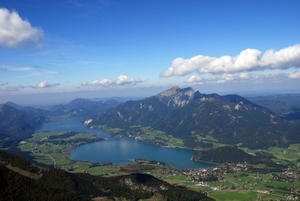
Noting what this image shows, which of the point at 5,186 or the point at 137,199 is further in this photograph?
the point at 137,199

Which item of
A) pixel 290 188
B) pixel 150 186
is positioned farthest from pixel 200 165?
pixel 150 186

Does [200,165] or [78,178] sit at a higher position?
[78,178]

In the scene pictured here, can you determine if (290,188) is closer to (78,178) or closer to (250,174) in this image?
(250,174)

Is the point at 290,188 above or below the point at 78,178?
below

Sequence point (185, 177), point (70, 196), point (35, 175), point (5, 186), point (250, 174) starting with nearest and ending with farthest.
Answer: point (5, 186)
point (70, 196)
point (35, 175)
point (185, 177)
point (250, 174)

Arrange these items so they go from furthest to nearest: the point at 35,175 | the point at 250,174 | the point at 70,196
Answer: the point at 250,174, the point at 35,175, the point at 70,196

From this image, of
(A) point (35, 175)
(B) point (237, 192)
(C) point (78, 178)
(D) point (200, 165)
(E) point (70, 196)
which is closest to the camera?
(E) point (70, 196)

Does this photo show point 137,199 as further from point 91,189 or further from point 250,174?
point 250,174

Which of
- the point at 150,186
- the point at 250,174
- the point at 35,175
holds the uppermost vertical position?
the point at 35,175

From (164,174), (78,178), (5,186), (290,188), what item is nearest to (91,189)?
(78,178)
